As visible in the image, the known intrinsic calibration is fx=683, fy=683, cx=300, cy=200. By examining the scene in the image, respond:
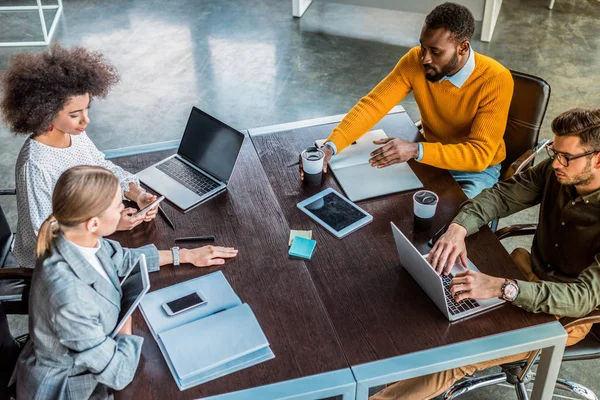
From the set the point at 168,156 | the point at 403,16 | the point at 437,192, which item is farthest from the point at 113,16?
the point at 437,192

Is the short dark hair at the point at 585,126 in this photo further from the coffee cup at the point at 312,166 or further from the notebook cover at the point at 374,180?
the coffee cup at the point at 312,166

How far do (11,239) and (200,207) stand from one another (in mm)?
826

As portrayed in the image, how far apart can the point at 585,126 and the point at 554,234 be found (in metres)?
0.45

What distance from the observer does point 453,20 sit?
2732 millimetres

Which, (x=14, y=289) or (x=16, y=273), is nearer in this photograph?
(x=16, y=273)

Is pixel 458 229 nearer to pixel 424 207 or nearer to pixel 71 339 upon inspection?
pixel 424 207

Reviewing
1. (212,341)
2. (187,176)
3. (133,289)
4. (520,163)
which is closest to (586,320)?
(520,163)

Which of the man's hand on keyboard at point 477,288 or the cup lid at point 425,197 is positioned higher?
the cup lid at point 425,197

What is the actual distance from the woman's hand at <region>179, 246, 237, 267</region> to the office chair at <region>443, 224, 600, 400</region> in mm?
1067

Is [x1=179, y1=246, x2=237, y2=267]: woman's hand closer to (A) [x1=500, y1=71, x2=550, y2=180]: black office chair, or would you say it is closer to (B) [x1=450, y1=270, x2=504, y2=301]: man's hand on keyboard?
(B) [x1=450, y1=270, x2=504, y2=301]: man's hand on keyboard

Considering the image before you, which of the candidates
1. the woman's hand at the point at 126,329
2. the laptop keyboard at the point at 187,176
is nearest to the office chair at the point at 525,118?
the laptop keyboard at the point at 187,176

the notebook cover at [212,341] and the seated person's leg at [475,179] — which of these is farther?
the seated person's leg at [475,179]

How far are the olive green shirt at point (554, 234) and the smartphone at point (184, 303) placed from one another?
92 cm

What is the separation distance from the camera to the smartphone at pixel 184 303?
210 cm
